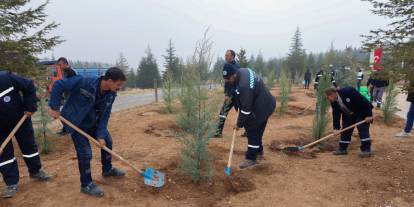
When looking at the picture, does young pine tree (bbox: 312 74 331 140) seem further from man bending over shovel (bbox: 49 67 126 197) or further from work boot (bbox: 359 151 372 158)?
man bending over shovel (bbox: 49 67 126 197)

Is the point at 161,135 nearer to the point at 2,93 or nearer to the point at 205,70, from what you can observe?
the point at 205,70

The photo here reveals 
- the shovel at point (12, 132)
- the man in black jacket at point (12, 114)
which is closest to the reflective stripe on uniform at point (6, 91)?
the man in black jacket at point (12, 114)

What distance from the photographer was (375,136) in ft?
24.5

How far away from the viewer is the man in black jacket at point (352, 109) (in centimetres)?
541

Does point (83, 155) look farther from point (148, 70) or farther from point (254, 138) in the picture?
point (148, 70)

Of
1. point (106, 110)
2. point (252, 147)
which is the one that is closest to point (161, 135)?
point (252, 147)

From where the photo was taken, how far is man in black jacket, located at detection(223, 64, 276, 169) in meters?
4.61

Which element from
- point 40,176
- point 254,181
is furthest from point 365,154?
point 40,176

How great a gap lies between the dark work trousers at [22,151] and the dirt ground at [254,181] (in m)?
0.24

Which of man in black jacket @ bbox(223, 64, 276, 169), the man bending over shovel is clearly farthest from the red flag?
Answer: the man bending over shovel

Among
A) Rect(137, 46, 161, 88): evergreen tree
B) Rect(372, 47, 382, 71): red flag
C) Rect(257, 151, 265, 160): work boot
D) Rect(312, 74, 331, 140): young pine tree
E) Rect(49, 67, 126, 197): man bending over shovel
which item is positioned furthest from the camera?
Rect(137, 46, 161, 88): evergreen tree

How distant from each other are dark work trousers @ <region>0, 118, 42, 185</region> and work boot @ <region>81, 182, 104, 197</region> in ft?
3.00

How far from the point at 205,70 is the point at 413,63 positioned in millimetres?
2870

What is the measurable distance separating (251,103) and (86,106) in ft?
7.86
